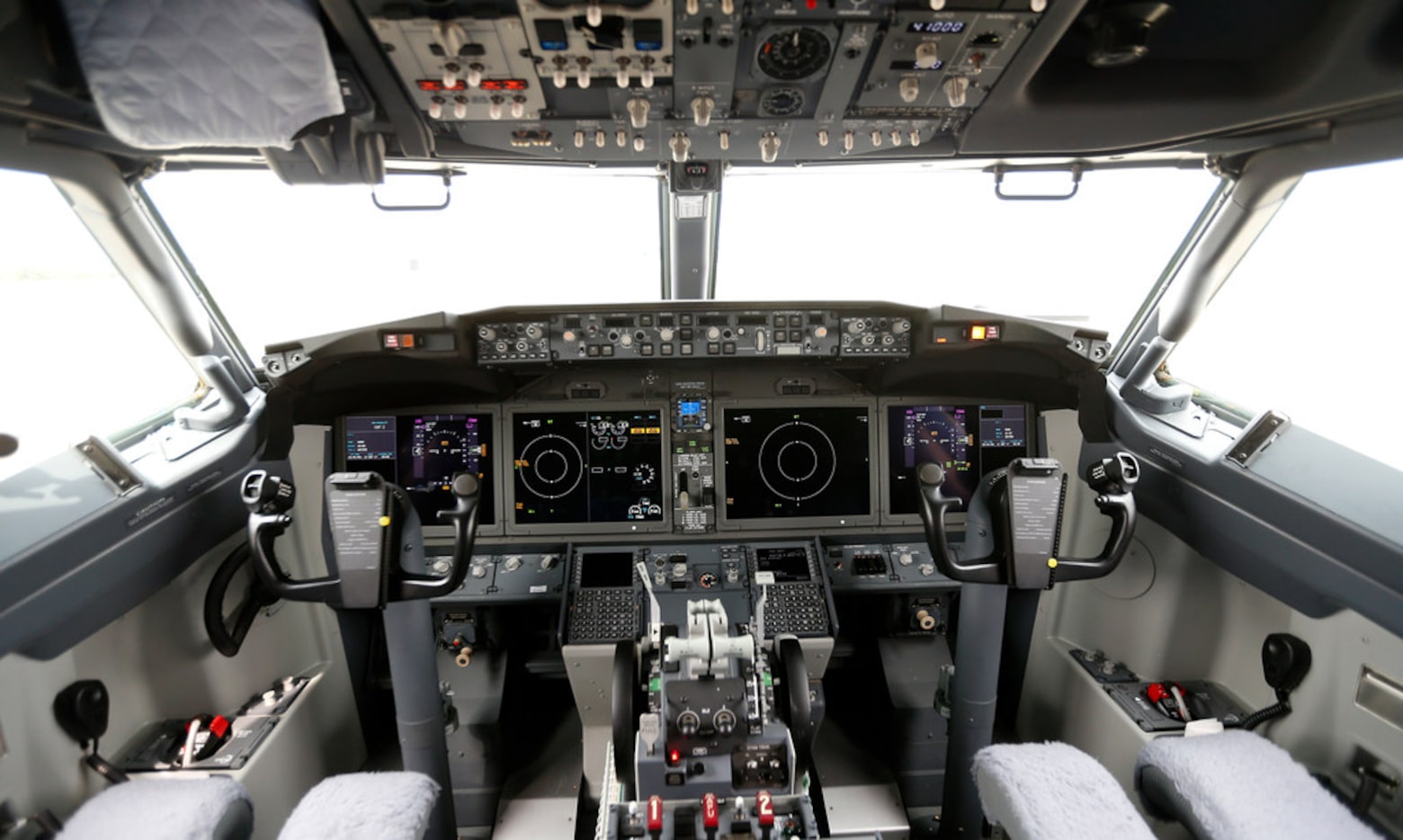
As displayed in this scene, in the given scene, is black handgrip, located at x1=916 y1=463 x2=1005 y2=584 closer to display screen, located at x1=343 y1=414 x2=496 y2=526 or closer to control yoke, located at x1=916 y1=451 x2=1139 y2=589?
control yoke, located at x1=916 y1=451 x2=1139 y2=589

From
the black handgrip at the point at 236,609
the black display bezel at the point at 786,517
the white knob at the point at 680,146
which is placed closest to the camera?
the white knob at the point at 680,146

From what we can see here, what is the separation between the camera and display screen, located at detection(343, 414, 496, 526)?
2.88 m

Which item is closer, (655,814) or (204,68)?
(204,68)

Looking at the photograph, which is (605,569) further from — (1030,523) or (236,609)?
(1030,523)

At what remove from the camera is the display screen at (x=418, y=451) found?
9.46 feet

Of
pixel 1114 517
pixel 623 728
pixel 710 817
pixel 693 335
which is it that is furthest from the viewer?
pixel 693 335

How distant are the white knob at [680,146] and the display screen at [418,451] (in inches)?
56.5

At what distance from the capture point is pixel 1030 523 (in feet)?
Answer: 6.41

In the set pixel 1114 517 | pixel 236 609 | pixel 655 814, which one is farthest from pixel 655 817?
pixel 236 609

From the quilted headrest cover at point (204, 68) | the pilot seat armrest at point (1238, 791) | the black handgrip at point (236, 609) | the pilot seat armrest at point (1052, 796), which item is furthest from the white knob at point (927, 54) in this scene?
the black handgrip at point (236, 609)

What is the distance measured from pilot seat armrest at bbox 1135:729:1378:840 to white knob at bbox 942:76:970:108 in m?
1.89

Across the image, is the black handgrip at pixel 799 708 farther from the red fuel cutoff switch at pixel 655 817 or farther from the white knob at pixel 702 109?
the white knob at pixel 702 109

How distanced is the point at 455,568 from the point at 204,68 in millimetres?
1309

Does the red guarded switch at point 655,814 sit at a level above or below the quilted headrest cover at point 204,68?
below
